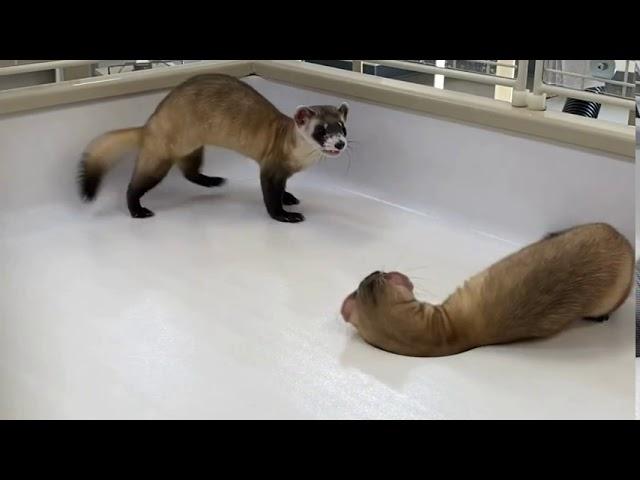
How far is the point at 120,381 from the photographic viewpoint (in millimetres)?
764

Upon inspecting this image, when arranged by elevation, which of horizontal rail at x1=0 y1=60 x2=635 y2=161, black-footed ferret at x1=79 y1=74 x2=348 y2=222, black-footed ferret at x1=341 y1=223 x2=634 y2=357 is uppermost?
horizontal rail at x1=0 y1=60 x2=635 y2=161

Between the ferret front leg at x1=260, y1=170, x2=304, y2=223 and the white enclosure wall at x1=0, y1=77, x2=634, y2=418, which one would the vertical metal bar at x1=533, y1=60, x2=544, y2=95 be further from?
the ferret front leg at x1=260, y1=170, x2=304, y2=223

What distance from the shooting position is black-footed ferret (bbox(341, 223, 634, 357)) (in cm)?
82

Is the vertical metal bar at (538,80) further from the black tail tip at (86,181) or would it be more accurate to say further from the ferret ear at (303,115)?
the black tail tip at (86,181)

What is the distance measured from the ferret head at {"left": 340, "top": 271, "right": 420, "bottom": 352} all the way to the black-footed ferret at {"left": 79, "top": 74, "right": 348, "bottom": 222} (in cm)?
39

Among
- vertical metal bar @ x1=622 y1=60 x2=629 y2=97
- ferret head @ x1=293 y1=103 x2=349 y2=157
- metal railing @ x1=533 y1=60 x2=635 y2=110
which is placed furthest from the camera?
ferret head @ x1=293 y1=103 x2=349 y2=157

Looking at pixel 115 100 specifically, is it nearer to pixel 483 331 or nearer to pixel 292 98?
pixel 292 98


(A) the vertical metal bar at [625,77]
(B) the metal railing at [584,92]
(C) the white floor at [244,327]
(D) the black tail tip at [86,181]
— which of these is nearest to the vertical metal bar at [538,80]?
(B) the metal railing at [584,92]

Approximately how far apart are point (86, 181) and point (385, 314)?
2.04ft

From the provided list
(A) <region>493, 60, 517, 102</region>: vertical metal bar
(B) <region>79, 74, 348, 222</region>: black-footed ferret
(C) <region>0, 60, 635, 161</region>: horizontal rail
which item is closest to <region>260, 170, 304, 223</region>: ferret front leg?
(B) <region>79, 74, 348, 222</region>: black-footed ferret

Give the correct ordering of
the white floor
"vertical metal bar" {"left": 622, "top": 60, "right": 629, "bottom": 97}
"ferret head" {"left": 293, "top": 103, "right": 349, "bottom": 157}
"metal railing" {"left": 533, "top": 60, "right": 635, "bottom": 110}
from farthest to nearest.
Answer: "ferret head" {"left": 293, "top": 103, "right": 349, "bottom": 157}, "metal railing" {"left": 533, "top": 60, "right": 635, "bottom": 110}, "vertical metal bar" {"left": 622, "top": 60, "right": 629, "bottom": 97}, the white floor

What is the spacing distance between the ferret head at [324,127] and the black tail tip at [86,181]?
0.34 metres

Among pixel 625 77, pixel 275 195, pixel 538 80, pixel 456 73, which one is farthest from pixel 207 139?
pixel 625 77

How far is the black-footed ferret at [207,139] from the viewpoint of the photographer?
3.95 ft
